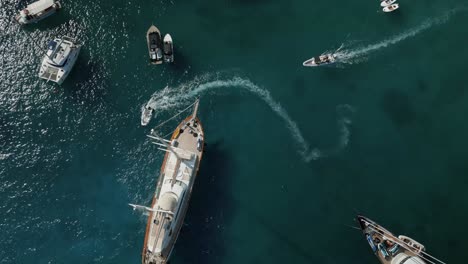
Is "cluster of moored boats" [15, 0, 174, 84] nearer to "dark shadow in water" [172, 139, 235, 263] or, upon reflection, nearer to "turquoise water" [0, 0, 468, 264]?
"turquoise water" [0, 0, 468, 264]

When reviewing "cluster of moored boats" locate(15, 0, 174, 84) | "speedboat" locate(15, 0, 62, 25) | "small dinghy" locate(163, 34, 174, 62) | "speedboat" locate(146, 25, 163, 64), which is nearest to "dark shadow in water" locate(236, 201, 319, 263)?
"small dinghy" locate(163, 34, 174, 62)

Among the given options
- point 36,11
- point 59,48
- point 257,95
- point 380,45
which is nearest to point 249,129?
point 257,95

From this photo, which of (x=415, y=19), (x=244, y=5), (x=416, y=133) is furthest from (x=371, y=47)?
(x=244, y=5)

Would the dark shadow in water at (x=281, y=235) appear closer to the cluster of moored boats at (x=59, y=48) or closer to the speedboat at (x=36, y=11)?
the cluster of moored boats at (x=59, y=48)

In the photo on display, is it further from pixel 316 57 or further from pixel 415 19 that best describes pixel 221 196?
pixel 415 19

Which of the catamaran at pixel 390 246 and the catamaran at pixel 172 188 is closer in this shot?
the catamaran at pixel 172 188

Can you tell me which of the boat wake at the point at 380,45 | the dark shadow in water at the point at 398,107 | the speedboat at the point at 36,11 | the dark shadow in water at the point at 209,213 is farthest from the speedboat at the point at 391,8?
the speedboat at the point at 36,11
